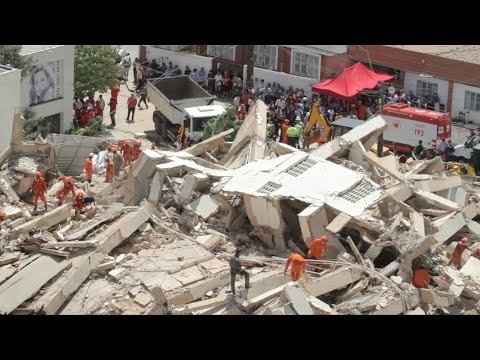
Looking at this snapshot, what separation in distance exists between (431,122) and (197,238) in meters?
10.3

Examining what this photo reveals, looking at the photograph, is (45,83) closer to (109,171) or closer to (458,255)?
(109,171)

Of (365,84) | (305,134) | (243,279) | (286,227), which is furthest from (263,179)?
(365,84)

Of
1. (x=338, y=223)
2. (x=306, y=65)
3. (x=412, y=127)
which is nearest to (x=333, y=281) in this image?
(x=338, y=223)

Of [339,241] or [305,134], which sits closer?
[339,241]

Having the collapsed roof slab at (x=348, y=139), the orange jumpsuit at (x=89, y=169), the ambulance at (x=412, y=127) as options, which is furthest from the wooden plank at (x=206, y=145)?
the ambulance at (x=412, y=127)

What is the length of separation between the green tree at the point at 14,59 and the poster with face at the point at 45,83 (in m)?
0.67

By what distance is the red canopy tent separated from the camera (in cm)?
3136

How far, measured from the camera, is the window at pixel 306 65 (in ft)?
115

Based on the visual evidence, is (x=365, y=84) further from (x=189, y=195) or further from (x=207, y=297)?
(x=207, y=297)

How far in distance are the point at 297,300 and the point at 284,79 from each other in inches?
721

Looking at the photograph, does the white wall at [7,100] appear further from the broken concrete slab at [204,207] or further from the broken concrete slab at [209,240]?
the broken concrete slab at [209,240]

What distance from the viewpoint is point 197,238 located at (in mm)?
20656

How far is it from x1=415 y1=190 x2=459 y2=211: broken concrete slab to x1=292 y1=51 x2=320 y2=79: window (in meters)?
13.7

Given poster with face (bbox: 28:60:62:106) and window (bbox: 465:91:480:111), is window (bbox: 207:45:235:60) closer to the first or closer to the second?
poster with face (bbox: 28:60:62:106)
